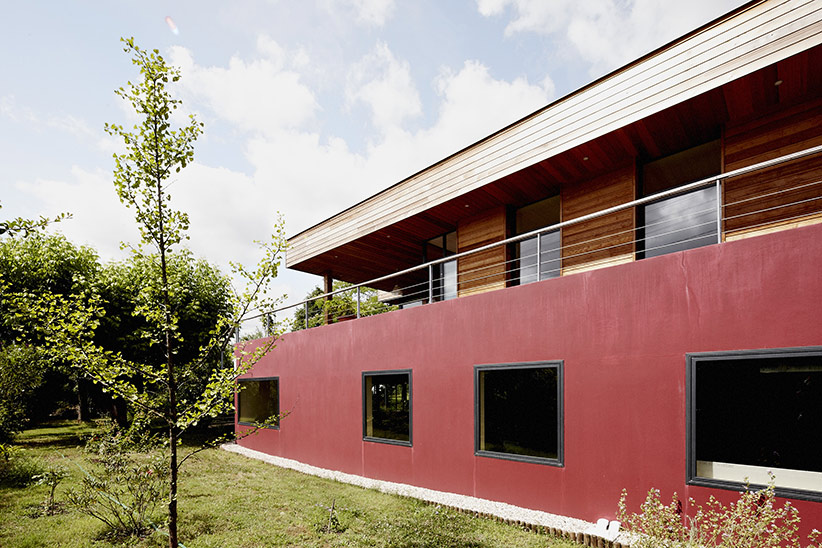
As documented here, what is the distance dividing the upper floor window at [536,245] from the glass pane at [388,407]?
10.2 feet

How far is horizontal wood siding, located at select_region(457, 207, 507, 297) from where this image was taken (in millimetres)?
9312

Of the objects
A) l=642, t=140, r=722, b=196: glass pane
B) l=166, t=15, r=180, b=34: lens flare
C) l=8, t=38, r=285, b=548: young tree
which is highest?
l=166, t=15, r=180, b=34: lens flare

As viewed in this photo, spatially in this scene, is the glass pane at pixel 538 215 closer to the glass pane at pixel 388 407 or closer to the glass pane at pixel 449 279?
the glass pane at pixel 449 279

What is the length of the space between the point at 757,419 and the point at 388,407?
20.0 ft

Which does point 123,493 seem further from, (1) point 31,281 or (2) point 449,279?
(1) point 31,281

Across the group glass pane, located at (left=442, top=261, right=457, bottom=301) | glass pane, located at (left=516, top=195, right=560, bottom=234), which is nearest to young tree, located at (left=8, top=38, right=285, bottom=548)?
glass pane, located at (left=516, top=195, right=560, bottom=234)

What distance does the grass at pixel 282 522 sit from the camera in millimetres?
5553

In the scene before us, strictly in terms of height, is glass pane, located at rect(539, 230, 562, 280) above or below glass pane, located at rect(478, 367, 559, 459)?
above

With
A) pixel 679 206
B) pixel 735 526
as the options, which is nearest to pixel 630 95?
pixel 679 206

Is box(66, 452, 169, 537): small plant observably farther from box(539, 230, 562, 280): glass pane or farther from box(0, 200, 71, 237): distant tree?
box(539, 230, 562, 280): glass pane

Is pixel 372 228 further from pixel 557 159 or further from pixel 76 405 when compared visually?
pixel 76 405

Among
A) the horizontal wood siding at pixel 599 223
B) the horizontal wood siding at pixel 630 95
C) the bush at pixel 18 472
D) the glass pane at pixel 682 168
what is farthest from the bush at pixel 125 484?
the glass pane at pixel 682 168

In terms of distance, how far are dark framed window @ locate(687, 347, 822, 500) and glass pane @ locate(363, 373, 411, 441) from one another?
4.91m

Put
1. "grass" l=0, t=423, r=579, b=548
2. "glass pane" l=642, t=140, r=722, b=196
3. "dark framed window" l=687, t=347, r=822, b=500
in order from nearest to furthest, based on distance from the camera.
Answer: "dark framed window" l=687, t=347, r=822, b=500 < "grass" l=0, t=423, r=579, b=548 < "glass pane" l=642, t=140, r=722, b=196
